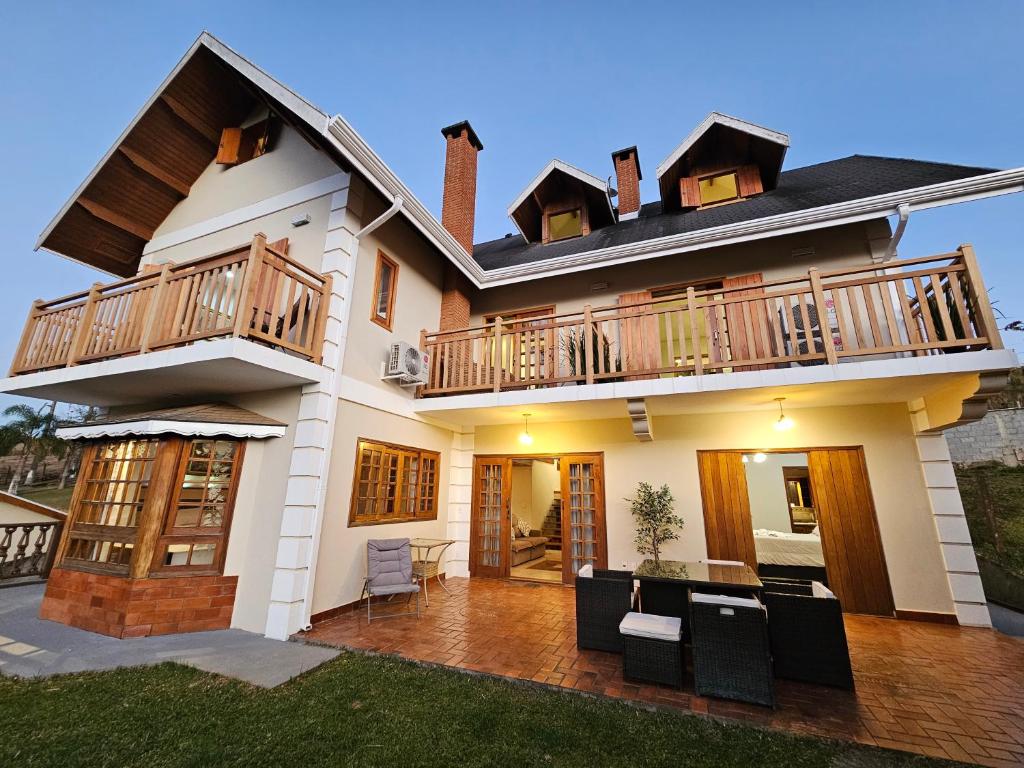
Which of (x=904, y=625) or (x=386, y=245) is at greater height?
(x=386, y=245)

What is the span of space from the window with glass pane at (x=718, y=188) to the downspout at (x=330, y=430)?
19.3ft

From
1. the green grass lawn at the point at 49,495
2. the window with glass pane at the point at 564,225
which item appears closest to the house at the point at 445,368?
the window with glass pane at the point at 564,225

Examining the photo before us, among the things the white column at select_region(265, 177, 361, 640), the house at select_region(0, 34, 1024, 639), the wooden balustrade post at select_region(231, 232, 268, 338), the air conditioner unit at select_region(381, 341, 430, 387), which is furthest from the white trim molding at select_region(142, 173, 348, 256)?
the air conditioner unit at select_region(381, 341, 430, 387)

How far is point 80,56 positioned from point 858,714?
92303 mm

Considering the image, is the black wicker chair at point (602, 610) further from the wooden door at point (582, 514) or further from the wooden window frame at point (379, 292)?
the wooden window frame at point (379, 292)

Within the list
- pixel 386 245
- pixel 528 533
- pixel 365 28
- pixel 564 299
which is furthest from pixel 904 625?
pixel 365 28

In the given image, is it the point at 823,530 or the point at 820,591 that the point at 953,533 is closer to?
the point at 823,530

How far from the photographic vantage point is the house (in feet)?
15.6

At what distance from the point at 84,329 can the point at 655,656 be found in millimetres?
7412

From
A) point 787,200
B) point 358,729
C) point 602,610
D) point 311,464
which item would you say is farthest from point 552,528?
point 358,729

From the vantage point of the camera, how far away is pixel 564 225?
9.42m

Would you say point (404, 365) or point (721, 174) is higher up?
point (721, 174)

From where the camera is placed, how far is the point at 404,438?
6.76 m

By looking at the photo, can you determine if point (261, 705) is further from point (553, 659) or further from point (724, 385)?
point (724, 385)
